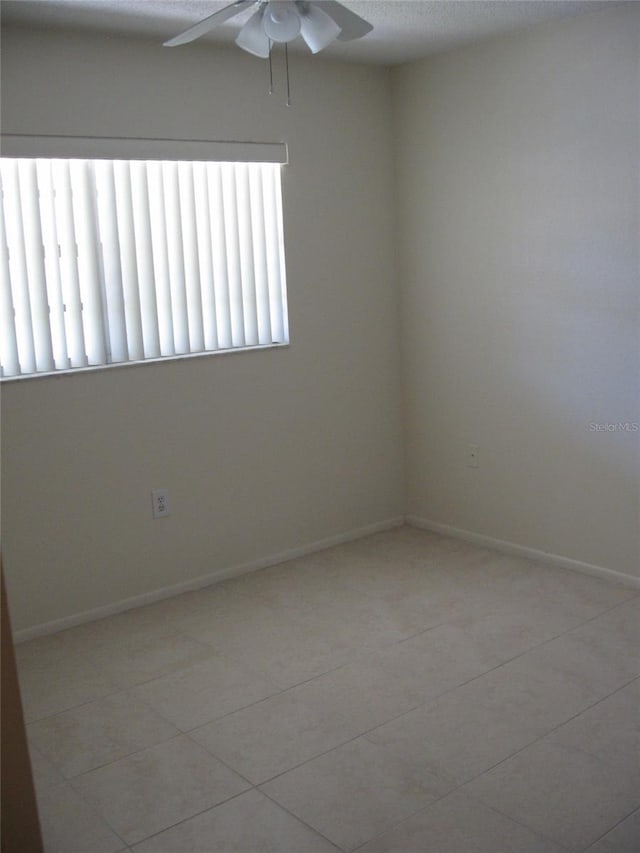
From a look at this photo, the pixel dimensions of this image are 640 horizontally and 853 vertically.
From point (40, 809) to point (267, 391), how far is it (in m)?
2.23

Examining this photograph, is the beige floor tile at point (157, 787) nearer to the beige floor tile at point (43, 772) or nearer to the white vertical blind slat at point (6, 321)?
the beige floor tile at point (43, 772)

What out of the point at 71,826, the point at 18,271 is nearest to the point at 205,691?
the point at 71,826

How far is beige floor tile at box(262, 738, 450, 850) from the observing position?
7.98 feet

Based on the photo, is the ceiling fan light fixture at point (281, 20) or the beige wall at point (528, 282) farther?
the beige wall at point (528, 282)

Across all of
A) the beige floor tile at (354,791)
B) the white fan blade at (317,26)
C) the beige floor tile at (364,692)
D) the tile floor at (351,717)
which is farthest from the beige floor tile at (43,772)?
the white fan blade at (317,26)

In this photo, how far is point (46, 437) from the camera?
3676 millimetres

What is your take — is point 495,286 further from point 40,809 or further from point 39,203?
point 40,809

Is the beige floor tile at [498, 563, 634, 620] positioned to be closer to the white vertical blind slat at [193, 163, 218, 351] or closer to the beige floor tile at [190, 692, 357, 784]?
the beige floor tile at [190, 692, 357, 784]

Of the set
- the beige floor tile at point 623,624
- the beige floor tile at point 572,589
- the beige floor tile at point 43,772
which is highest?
the beige floor tile at point 572,589

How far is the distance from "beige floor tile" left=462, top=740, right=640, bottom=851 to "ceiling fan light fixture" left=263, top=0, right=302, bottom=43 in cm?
222

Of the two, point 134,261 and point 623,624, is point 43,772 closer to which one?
point 134,261

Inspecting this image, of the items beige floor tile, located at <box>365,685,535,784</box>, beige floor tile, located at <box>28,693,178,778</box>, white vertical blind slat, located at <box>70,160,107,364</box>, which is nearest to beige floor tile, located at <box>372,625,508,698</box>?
beige floor tile, located at <box>365,685,535,784</box>

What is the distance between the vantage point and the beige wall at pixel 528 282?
148 inches

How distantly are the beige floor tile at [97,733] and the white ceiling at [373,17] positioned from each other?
8.02 ft
